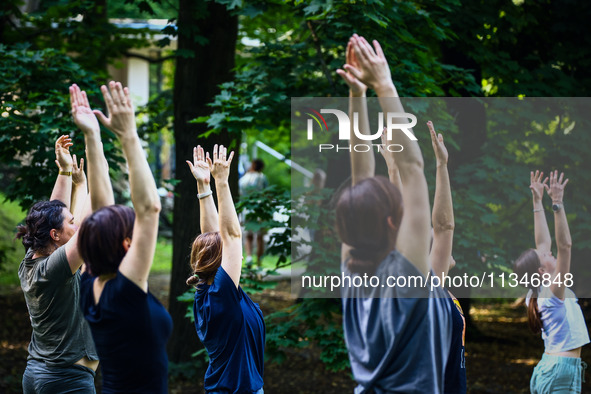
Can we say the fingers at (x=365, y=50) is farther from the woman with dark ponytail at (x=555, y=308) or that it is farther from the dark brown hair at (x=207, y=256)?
the woman with dark ponytail at (x=555, y=308)

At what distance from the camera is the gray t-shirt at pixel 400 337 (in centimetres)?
220

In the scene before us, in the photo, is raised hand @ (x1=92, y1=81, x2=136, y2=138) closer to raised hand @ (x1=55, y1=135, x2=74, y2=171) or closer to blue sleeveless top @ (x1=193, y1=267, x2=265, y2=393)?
blue sleeveless top @ (x1=193, y1=267, x2=265, y2=393)

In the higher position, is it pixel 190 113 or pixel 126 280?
pixel 190 113

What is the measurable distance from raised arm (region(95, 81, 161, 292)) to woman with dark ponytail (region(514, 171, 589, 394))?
2.78 meters

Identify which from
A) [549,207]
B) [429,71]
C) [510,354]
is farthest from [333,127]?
[510,354]

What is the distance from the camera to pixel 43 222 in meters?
3.30

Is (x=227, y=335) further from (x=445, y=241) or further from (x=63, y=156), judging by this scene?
(x=63, y=156)

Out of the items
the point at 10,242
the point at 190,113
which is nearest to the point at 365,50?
the point at 190,113

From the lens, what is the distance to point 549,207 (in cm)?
618

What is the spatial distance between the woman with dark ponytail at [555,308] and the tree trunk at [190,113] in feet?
11.3

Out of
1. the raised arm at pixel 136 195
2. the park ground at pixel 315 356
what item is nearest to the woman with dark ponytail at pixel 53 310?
the raised arm at pixel 136 195

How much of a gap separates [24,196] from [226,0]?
107 inches

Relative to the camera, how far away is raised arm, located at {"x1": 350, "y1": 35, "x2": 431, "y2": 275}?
2.27 m

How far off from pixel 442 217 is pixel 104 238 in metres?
1.49
